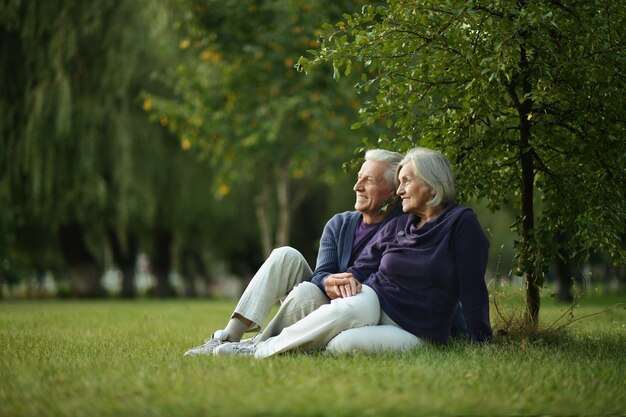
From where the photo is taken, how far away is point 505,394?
3863 millimetres

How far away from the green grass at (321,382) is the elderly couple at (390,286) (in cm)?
19

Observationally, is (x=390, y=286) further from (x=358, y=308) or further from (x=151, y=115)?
(x=151, y=115)

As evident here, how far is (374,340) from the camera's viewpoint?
534cm

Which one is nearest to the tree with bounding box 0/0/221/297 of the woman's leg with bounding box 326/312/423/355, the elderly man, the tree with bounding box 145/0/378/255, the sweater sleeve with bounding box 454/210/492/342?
the tree with bounding box 145/0/378/255

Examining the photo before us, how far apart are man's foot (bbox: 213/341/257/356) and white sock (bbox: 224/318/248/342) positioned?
0.16m

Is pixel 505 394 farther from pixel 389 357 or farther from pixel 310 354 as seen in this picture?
pixel 310 354

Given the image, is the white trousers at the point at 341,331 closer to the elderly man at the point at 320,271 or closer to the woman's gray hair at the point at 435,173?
the elderly man at the point at 320,271

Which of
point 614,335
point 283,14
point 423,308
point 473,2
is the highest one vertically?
point 283,14

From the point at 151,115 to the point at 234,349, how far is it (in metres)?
12.5

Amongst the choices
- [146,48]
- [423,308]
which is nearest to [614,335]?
[423,308]

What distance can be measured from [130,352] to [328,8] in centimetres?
1031

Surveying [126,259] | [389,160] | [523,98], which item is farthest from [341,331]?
[126,259]

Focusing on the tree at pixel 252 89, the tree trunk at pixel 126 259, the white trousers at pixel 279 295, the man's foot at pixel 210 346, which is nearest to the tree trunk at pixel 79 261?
the tree trunk at pixel 126 259

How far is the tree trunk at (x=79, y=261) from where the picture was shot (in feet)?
75.1
